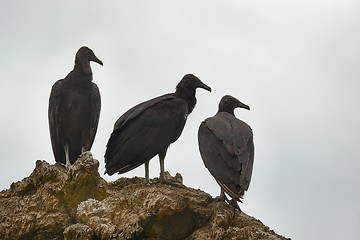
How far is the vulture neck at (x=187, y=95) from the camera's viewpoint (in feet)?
34.6

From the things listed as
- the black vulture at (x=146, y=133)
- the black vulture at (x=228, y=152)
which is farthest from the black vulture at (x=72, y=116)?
the black vulture at (x=228, y=152)

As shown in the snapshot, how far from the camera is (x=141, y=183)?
929 cm

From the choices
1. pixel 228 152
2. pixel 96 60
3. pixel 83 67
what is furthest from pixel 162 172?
pixel 96 60

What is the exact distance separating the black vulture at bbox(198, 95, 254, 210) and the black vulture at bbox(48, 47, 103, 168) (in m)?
2.23

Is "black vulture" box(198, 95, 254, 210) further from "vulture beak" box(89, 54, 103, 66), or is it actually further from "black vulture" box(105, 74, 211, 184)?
"vulture beak" box(89, 54, 103, 66)

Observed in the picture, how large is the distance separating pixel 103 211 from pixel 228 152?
1.71 metres

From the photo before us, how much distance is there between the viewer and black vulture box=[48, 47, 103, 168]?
36.6ft

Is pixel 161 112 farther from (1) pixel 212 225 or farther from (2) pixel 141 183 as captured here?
(1) pixel 212 225

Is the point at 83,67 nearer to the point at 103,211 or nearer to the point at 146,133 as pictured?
the point at 146,133

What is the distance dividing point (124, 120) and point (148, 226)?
244 centimetres

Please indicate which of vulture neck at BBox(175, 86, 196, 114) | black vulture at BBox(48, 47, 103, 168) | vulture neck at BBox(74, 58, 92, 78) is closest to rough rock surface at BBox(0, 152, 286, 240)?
vulture neck at BBox(175, 86, 196, 114)

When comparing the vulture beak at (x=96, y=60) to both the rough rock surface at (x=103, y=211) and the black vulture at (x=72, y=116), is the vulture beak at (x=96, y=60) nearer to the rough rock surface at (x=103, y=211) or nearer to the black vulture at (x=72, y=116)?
the black vulture at (x=72, y=116)

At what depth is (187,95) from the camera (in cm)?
1057

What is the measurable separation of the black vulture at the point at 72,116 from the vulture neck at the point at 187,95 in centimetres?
138
